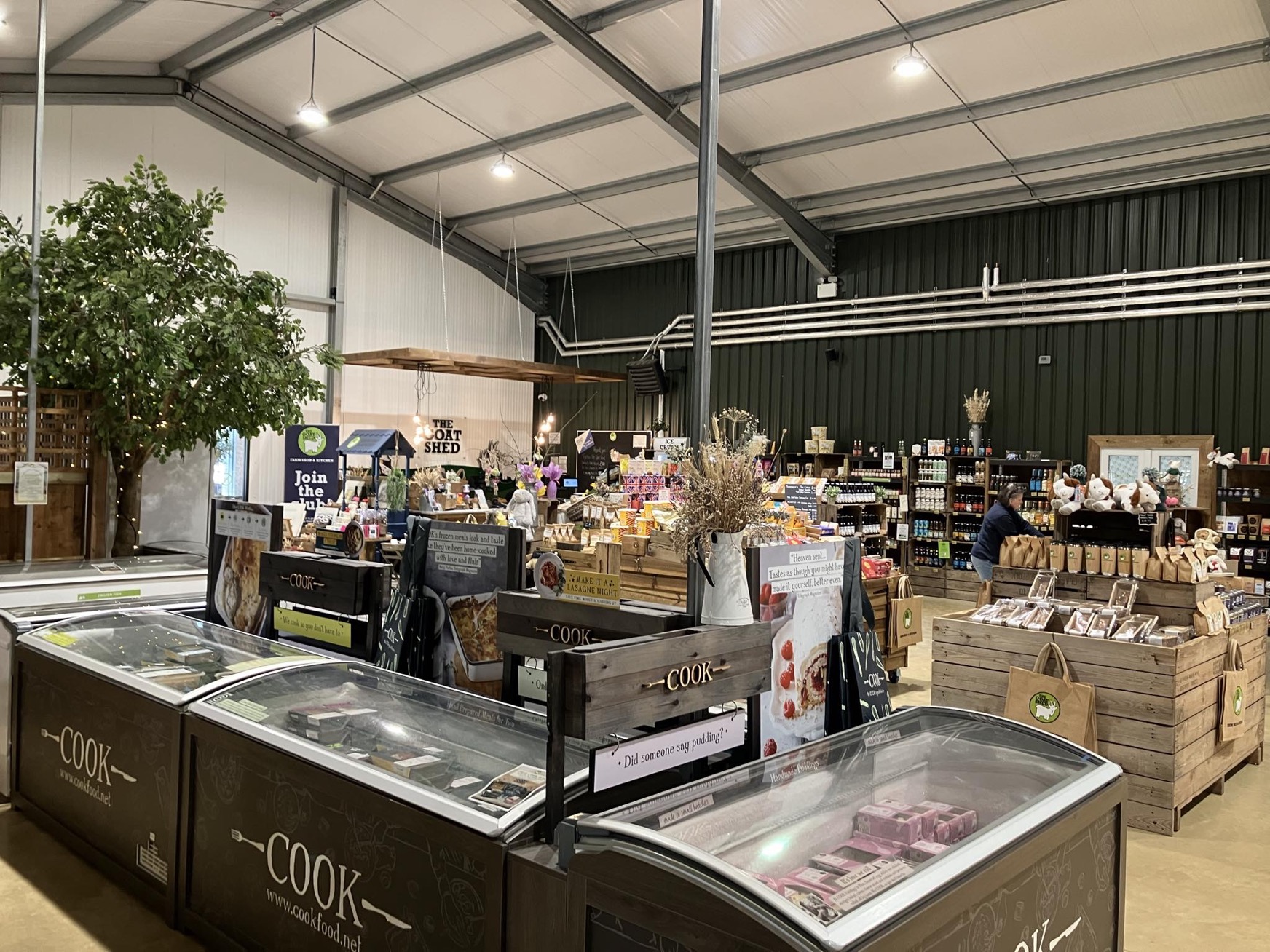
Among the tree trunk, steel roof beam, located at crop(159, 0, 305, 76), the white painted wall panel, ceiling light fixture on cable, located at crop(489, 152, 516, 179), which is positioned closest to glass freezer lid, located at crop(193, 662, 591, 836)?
the tree trunk

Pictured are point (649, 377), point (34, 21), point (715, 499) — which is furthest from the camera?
point (649, 377)

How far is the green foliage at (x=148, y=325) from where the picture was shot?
5496mm

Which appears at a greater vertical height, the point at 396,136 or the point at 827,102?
the point at 396,136

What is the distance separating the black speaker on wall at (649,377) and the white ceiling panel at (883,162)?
3.77 m

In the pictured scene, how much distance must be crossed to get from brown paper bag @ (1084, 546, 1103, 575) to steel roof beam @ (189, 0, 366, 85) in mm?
9103

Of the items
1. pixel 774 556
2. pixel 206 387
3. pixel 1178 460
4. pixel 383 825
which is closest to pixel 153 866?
pixel 383 825

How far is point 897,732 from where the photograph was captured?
261cm

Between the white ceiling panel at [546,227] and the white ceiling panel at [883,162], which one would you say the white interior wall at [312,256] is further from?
the white ceiling panel at [883,162]

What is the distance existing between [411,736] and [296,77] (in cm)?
1198

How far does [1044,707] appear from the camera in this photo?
4645mm

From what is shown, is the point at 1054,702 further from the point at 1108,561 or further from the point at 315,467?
the point at 315,467

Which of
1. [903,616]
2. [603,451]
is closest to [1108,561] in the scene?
[903,616]

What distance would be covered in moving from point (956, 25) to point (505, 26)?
4.59 metres

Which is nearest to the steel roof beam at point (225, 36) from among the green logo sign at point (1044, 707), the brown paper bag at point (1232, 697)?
the green logo sign at point (1044, 707)
